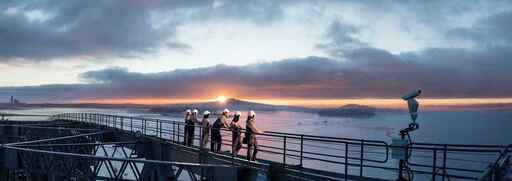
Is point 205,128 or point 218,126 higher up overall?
point 218,126

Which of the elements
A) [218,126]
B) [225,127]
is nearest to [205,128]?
[218,126]

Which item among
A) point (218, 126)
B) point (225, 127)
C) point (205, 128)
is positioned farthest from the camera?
point (205, 128)

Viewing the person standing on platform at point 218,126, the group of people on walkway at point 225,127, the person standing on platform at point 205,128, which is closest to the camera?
the group of people on walkway at point 225,127

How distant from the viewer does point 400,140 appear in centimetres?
1180

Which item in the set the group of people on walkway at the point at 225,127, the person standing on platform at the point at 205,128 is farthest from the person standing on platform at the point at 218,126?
the person standing on platform at the point at 205,128

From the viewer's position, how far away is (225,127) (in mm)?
18828

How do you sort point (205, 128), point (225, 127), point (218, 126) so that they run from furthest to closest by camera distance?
point (205, 128) < point (218, 126) < point (225, 127)

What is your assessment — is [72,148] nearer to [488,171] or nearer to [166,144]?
[166,144]

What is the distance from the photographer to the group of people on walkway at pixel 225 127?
17000 mm

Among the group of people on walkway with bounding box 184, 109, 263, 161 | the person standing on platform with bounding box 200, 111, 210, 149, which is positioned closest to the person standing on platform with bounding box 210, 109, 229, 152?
the group of people on walkway with bounding box 184, 109, 263, 161

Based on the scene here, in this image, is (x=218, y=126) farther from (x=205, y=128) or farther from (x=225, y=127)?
(x=205, y=128)

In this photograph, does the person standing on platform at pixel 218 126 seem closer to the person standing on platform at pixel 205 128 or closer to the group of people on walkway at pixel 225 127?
the group of people on walkway at pixel 225 127

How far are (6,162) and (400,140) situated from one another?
51.4 feet

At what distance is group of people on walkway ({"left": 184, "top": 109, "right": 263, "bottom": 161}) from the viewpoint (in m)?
17.0
